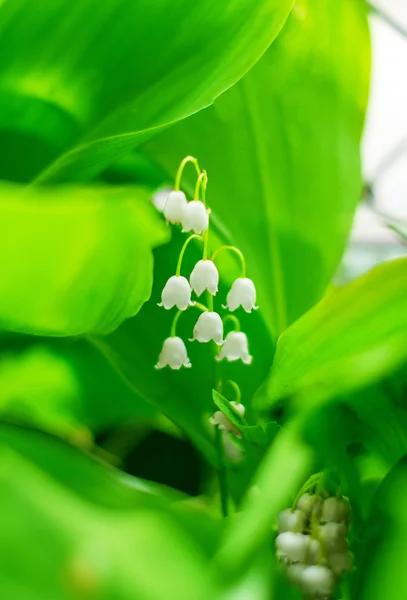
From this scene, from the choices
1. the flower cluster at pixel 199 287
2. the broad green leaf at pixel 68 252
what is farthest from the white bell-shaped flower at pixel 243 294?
the broad green leaf at pixel 68 252

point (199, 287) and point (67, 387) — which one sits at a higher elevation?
point (199, 287)

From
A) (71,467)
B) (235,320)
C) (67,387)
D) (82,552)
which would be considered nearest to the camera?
(82,552)

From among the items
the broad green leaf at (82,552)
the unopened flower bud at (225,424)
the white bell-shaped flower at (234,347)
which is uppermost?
the broad green leaf at (82,552)

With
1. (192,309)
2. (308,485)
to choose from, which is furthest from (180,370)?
(308,485)

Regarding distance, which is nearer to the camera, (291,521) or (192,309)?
(291,521)

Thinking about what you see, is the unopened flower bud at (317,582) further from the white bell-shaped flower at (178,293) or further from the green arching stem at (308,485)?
the white bell-shaped flower at (178,293)

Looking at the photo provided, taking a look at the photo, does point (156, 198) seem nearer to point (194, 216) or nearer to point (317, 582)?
point (194, 216)

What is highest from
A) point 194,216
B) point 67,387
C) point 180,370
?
point 194,216
